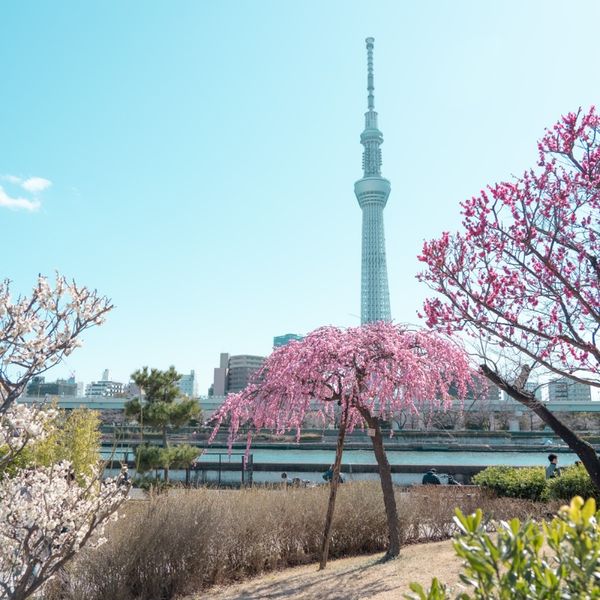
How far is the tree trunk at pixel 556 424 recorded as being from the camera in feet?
31.1

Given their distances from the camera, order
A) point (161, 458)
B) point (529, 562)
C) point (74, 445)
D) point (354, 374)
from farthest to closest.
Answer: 1. point (161, 458)
2. point (74, 445)
3. point (354, 374)
4. point (529, 562)

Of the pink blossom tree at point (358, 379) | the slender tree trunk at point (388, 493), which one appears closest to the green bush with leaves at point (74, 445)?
the pink blossom tree at point (358, 379)

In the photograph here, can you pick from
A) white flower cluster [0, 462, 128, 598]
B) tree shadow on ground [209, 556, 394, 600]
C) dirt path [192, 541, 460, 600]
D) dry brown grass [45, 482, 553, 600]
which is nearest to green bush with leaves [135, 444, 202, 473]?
dry brown grass [45, 482, 553, 600]

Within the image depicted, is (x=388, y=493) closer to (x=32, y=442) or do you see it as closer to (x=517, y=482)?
(x=517, y=482)

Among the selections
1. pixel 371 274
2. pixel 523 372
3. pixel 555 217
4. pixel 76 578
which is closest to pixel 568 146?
pixel 555 217

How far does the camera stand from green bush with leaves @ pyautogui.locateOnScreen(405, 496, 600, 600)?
2570 millimetres

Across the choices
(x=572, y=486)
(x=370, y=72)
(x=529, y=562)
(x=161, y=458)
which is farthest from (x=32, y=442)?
(x=370, y=72)

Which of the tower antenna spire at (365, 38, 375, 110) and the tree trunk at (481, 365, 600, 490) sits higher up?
the tower antenna spire at (365, 38, 375, 110)

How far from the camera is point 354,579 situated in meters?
8.70

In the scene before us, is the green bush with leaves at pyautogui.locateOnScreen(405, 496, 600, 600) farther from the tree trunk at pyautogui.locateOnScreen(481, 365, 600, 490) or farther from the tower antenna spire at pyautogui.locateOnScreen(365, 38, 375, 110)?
the tower antenna spire at pyautogui.locateOnScreen(365, 38, 375, 110)

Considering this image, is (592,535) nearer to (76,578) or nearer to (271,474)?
(76,578)

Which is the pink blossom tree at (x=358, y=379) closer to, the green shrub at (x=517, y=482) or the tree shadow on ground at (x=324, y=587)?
the tree shadow on ground at (x=324, y=587)

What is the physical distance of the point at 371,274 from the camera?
144 m

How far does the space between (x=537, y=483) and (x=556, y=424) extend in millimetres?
3123
